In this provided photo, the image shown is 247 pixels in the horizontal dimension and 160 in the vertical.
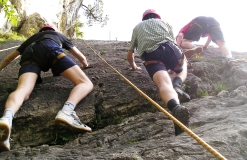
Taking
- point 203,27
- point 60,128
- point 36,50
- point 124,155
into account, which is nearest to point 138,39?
point 36,50

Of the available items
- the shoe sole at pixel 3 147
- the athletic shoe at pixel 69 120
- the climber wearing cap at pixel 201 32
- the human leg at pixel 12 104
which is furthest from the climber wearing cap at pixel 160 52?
the climber wearing cap at pixel 201 32

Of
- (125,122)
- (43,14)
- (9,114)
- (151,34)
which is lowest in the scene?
(125,122)

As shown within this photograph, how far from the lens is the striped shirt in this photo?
3.96 metres

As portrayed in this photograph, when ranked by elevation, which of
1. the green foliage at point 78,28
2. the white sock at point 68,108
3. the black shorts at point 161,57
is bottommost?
the green foliage at point 78,28

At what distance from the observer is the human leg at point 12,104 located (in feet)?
8.51

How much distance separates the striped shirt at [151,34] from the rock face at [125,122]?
0.95 meters

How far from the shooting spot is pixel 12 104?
Answer: 3.09 m

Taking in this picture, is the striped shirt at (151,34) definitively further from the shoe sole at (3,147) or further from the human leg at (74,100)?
the shoe sole at (3,147)

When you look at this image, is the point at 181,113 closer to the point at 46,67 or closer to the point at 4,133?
the point at 4,133

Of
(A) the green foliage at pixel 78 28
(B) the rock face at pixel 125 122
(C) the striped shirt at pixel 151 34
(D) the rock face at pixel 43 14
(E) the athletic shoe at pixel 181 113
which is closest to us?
(B) the rock face at pixel 125 122

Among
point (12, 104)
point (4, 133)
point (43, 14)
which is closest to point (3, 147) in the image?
point (4, 133)

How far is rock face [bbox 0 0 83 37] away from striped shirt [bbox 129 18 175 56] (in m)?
9.29

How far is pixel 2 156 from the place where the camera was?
2.53m

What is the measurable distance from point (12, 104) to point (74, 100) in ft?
2.88
